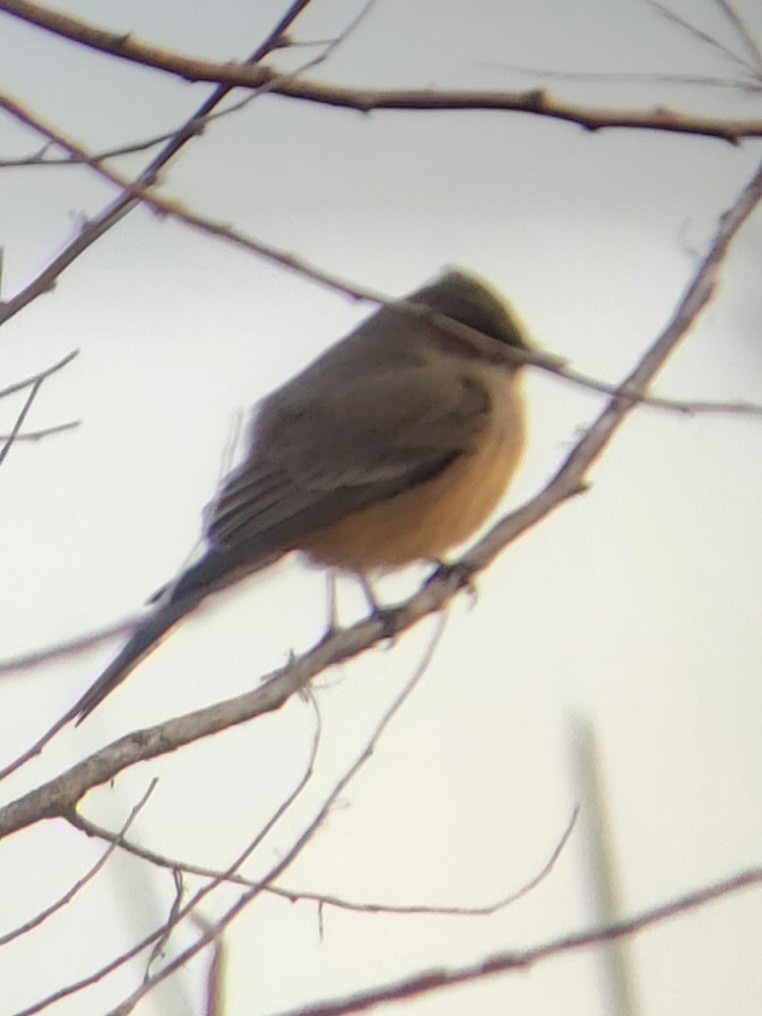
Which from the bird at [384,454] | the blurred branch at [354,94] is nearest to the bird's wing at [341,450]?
the bird at [384,454]

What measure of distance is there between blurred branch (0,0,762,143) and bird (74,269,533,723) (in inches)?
25.7

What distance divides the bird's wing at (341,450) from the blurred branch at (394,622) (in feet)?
0.44

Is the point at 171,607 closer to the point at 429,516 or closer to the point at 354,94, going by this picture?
the point at 429,516

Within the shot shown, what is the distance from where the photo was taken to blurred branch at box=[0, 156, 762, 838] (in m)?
0.90

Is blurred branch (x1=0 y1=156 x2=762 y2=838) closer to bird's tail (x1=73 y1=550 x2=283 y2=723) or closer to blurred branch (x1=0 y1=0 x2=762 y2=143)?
bird's tail (x1=73 y1=550 x2=283 y2=723)

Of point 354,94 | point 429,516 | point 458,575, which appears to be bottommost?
point 354,94

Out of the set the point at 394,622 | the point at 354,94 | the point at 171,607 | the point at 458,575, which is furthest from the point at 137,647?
the point at 354,94

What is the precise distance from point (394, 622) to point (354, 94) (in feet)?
2.03

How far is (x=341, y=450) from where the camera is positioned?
1465mm

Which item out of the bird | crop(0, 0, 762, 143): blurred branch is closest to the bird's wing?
the bird

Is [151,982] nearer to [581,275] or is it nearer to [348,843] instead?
[348,843]

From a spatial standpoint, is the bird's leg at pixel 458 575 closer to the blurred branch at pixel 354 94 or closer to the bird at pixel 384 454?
the bird at pixel 384 454

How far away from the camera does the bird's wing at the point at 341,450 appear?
140 cm

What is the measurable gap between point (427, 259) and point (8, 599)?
73 cm
